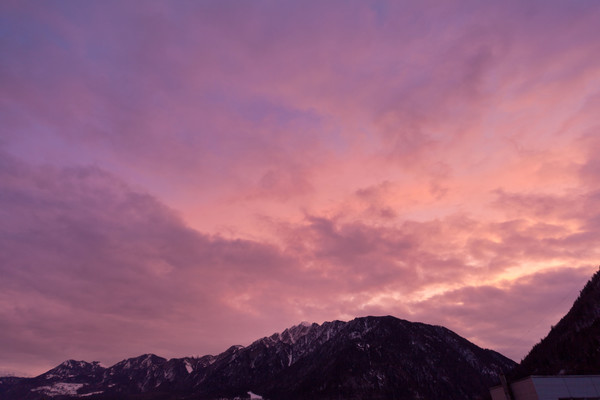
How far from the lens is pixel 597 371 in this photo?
154m

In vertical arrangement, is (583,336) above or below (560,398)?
above

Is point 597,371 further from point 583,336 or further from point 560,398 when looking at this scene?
point 560,398

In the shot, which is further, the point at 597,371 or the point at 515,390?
the point at 597,371

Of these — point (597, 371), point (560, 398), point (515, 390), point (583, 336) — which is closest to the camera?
point (560, 398)

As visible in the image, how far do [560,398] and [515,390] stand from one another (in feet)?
31.0

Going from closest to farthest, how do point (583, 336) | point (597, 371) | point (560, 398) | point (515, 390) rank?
1. point (560, 398)
2. point (515, 390)
3. point (597, 371)
4. point (583, 336)

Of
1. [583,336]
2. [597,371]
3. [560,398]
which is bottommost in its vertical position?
[560,398]

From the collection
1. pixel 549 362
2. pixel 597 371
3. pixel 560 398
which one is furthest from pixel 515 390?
pixel 549 362

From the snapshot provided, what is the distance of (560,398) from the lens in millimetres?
86812

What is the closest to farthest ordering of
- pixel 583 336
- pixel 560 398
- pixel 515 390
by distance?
1. pixel 560 398
2. pixel 515 390
3. pixel 583 336

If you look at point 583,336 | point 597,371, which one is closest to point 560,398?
point 597,371

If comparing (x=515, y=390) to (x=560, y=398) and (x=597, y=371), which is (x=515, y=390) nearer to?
(x=560, y=398)

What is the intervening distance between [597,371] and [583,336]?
1699 inches

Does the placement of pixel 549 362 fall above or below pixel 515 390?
above
